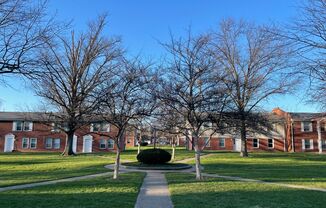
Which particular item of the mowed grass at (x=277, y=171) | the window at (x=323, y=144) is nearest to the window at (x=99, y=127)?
the mowed grass at (x=277, y=171)

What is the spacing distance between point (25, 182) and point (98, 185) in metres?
3.17

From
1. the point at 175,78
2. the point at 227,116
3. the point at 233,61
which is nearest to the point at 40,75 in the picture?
the point at 175,78

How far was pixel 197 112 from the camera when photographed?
14.3 m

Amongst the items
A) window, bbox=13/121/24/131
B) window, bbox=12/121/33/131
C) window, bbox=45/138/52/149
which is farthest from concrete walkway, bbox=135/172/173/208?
window, bbox=13/121/24/131

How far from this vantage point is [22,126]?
4666 centimetres

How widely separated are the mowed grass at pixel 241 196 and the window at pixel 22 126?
40.1 m

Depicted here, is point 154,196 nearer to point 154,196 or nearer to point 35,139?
point 154,196

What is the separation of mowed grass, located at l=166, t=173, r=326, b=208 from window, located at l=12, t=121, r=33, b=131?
40136 millimetres

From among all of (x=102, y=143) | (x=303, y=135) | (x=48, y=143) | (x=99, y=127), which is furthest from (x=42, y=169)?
(x=303, y=135)

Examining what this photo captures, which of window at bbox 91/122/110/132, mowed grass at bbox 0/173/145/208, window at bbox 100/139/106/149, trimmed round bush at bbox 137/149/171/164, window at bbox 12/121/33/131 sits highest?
window at bbox 12/121/33/131

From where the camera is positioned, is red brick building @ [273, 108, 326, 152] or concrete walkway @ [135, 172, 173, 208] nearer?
concrete walkway @ [135, 172, 173, 208]

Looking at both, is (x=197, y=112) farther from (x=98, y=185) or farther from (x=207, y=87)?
(x=98, y=185)

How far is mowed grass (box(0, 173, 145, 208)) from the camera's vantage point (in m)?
8.11

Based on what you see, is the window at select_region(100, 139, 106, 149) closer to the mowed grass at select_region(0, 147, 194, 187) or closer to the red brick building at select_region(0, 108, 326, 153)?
the red brick building at select_region(0, 108, 326, 153)
